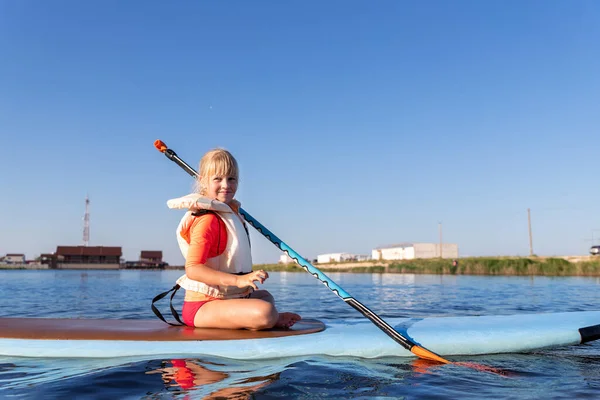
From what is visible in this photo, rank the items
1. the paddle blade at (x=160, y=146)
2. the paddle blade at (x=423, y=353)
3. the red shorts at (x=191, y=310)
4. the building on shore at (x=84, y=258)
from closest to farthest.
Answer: the paddle blade at (x=423, y=353) < the red shorts at (x=191, y=310) < the paddle blade at (x=160, y=146) < the building on shore at (x=84, y=258)

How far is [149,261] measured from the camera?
281ft

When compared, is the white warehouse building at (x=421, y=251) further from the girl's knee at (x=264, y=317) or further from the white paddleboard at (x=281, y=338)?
the girl's knee at (x=264, y=317)

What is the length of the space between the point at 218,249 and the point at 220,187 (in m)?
0.47

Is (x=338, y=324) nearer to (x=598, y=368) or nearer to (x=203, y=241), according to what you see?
(x=203, y=241)

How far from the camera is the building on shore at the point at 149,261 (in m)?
82.3

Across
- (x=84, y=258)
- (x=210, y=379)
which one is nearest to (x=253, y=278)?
(x=210, y=379)

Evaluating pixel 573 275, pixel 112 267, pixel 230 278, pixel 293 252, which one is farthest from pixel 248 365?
pixel 112 267

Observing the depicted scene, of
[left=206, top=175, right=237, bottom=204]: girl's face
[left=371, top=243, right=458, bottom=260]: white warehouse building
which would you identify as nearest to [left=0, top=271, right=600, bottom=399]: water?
[left=206, top=175, right=237, bottom=204]: girl's face

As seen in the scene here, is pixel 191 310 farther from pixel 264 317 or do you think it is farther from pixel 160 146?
pixel 160 146

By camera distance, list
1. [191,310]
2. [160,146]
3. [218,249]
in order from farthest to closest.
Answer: [160,146], [191,310], [218,249]

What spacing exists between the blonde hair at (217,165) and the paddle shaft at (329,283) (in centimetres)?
79

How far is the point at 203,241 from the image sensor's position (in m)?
3.22

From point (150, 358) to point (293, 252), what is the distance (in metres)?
1.45

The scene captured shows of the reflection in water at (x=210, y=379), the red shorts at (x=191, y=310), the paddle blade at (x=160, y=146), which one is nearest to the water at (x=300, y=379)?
the reflection in water at (x=210, y=379)
